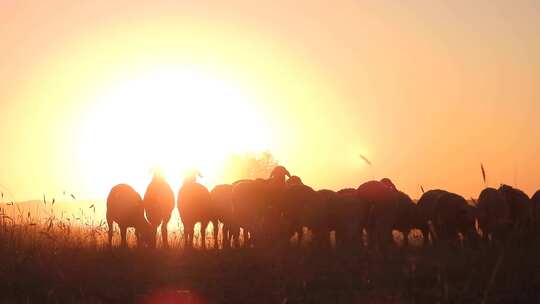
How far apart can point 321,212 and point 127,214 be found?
19.9ft

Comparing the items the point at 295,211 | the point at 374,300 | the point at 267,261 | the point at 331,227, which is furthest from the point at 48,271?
the point at 331,227

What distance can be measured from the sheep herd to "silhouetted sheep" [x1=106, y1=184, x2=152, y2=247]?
3 cm

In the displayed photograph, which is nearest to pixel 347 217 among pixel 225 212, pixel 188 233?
pixel 225 212

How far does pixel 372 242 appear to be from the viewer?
18.0 m

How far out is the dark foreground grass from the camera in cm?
895

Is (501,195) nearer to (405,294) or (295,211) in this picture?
(295,211)

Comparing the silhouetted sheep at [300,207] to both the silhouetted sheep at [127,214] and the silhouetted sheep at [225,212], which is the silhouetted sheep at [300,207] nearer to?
the silhouetted sheep at [225,212]

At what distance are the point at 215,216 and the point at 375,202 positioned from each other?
527cm

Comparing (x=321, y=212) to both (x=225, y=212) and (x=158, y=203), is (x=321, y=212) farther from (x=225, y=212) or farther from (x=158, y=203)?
(x=158, y=203)

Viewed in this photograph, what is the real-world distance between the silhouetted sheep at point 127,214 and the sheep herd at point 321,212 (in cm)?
3

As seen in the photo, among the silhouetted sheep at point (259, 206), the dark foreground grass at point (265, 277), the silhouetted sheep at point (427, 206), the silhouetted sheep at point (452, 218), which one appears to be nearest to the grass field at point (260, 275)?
the dark foreground grass at point (265, 277)

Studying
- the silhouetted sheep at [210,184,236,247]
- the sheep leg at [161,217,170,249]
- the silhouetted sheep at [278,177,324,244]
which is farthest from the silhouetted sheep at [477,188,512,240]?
the sheep leg at [161,217,170,249]

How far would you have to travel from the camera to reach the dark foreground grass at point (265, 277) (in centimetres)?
895

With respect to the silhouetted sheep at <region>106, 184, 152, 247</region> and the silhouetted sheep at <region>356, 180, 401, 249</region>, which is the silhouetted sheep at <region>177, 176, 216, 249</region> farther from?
the silhouetted sheep at <region>356, 180, 401, 249</region>
